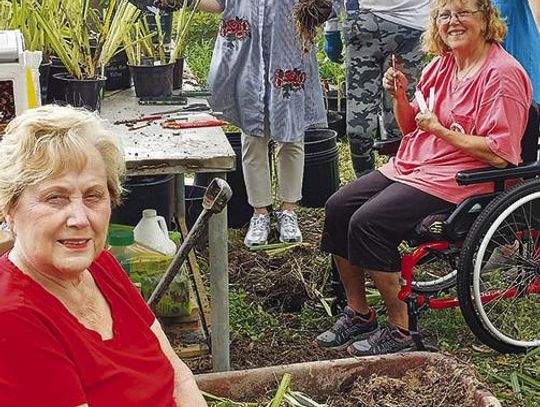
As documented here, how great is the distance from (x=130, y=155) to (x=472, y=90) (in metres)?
1.34

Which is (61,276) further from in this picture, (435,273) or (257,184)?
(257,184)

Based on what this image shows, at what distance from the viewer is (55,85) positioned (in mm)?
3822

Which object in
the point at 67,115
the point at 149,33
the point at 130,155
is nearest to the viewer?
the point at 67,115

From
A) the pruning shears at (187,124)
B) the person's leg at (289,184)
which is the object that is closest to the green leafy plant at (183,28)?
the person's leg at (289,184)

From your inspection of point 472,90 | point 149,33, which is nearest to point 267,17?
point 149,33

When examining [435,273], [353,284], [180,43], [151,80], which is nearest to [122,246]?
[151,80]

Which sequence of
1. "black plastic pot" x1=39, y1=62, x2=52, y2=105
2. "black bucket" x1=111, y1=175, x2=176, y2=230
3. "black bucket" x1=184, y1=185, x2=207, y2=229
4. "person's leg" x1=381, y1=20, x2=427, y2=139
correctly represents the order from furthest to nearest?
1. "black bucket" x1=184, y1=185, x2=207, y2=229
2. "person's leg" x1=381, y1=20, x2=427, y2=139
3. "black bucket" x1=111, y1=175, x2=176, y2=230
4. "black plastic pot" x1=39, y1=62, x2=52, y2=105

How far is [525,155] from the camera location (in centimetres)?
364

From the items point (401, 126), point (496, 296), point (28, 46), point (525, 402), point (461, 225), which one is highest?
point (28, 46)

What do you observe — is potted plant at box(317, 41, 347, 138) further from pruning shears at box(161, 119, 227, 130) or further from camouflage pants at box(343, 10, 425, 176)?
pruning shears at box(161, 119, 227, 130)

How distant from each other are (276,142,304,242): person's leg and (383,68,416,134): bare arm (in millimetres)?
972

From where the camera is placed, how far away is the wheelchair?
11.2ft

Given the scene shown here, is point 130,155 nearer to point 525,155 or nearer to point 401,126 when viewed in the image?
point 401,126

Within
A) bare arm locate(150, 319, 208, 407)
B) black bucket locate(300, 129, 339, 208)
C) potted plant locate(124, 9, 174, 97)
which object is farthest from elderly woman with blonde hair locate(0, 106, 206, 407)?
black bucket locate(300, 129, 339, 208)
